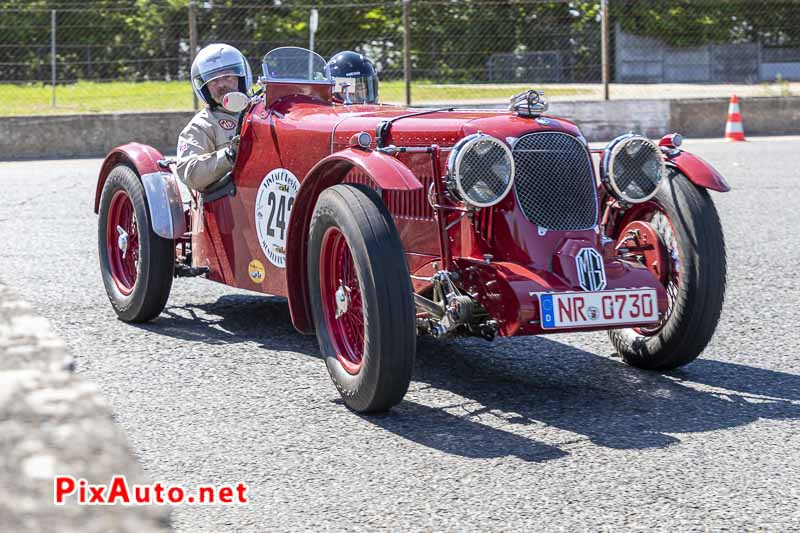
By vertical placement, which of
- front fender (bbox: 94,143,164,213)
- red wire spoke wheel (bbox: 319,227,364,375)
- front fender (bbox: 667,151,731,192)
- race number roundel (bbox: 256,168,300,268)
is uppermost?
front fender (bbox: 94,143,164,213)

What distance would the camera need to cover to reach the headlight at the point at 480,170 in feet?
14.4

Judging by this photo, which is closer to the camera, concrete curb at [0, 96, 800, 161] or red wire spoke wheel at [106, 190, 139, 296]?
red wire spoke wheel at [106, 190, 139, 296]

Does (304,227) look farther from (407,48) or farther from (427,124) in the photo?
(407,48)

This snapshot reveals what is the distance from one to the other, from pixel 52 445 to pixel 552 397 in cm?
195

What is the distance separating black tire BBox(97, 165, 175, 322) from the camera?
5941mm

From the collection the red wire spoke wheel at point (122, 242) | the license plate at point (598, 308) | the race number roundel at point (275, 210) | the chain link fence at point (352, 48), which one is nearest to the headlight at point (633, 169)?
the license plate at point (598, 308)

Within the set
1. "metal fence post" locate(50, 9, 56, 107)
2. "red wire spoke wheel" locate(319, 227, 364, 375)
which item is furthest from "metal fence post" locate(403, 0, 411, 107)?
"red wire spoke wheel" locate(319, 227, 364, 375)

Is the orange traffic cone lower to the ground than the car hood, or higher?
higher

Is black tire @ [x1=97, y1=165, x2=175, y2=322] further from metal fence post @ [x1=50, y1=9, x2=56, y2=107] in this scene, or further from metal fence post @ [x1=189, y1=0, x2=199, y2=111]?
metal fence post @ [x1=50, y1=9, x2=56, y2=107]

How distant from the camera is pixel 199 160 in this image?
5871mm

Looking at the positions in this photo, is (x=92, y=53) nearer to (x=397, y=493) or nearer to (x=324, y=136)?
(x=324, y=136)

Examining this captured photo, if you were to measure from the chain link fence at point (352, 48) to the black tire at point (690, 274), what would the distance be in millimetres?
12873


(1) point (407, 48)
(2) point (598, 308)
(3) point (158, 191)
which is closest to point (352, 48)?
(1) point (407, 48)

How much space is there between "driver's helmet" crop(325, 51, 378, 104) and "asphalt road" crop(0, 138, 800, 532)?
130cm
